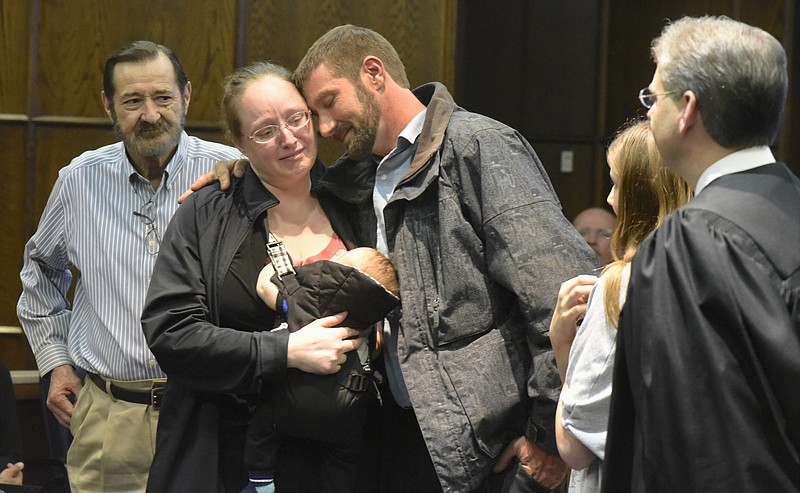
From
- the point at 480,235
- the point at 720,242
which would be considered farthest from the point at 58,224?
the point at 720,242

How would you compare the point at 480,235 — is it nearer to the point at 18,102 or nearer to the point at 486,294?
the point at 486,294

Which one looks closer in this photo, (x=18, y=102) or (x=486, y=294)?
(x=486, y=294)

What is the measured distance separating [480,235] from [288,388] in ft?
1.70

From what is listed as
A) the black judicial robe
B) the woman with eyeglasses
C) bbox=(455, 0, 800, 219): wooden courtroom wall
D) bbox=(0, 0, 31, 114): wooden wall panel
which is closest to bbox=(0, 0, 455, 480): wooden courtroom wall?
bbox=(0, 0, 31, 114): wooden wall panel

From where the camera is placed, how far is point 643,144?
5.64 feet

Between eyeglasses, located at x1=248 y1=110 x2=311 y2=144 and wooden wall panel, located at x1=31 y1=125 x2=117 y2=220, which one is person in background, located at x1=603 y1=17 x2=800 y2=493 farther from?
wooden wall panel, located at x1=31 y1=125 x2=117 y2=220

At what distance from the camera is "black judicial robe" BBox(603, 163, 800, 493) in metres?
1.35

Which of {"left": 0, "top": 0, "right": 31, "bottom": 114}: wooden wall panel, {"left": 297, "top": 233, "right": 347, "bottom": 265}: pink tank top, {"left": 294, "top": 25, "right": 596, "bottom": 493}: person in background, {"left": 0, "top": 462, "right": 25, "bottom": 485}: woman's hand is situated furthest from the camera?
{"left": 0, "top": 0, "right": 31, "bottom": 114}: wooden wall panel

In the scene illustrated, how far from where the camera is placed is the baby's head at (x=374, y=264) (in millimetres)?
2154

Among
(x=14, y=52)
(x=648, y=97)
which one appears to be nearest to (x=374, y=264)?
(x=648, y=97)

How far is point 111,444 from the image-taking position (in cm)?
271

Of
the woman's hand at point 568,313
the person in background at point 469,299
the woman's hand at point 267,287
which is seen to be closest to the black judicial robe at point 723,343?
the woman's hand at point 568,313

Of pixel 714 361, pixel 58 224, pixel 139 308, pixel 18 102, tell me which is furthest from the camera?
pixel 18 102

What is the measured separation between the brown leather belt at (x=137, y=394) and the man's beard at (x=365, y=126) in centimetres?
88
